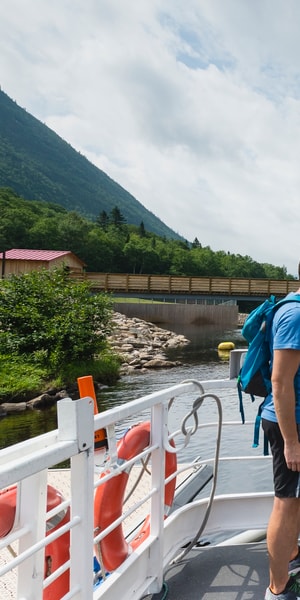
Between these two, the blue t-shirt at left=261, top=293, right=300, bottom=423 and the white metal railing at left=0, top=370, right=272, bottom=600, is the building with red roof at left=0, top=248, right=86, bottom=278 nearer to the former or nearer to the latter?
the blue t-shirt at left=261, top=293, right=300, bottom=423

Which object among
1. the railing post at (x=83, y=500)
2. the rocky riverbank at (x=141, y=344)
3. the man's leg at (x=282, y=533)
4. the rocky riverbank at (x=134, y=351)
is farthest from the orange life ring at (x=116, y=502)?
the rocky riverbank at (x=141, y=344)

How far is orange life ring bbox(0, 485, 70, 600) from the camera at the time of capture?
1366mm

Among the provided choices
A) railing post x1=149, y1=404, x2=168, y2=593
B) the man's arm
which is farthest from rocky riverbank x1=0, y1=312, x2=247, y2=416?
the man's arm

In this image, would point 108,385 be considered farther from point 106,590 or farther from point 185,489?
point 106,590

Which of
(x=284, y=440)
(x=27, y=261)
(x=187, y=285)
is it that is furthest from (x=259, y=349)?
(x=187, y=285)

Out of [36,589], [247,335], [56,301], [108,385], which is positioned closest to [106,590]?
[36,589]

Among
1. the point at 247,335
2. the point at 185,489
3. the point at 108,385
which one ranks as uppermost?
the point at 247,335

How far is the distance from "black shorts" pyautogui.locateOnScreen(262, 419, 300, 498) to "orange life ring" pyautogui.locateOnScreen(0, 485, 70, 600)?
780mm

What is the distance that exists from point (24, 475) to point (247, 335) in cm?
113

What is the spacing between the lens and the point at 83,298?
14914mm

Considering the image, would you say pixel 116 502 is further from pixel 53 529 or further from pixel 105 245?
pixel 105 245

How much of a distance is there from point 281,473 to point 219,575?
74cm

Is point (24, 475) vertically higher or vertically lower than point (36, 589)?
higher

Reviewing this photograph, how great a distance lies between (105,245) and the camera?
8500 cm
